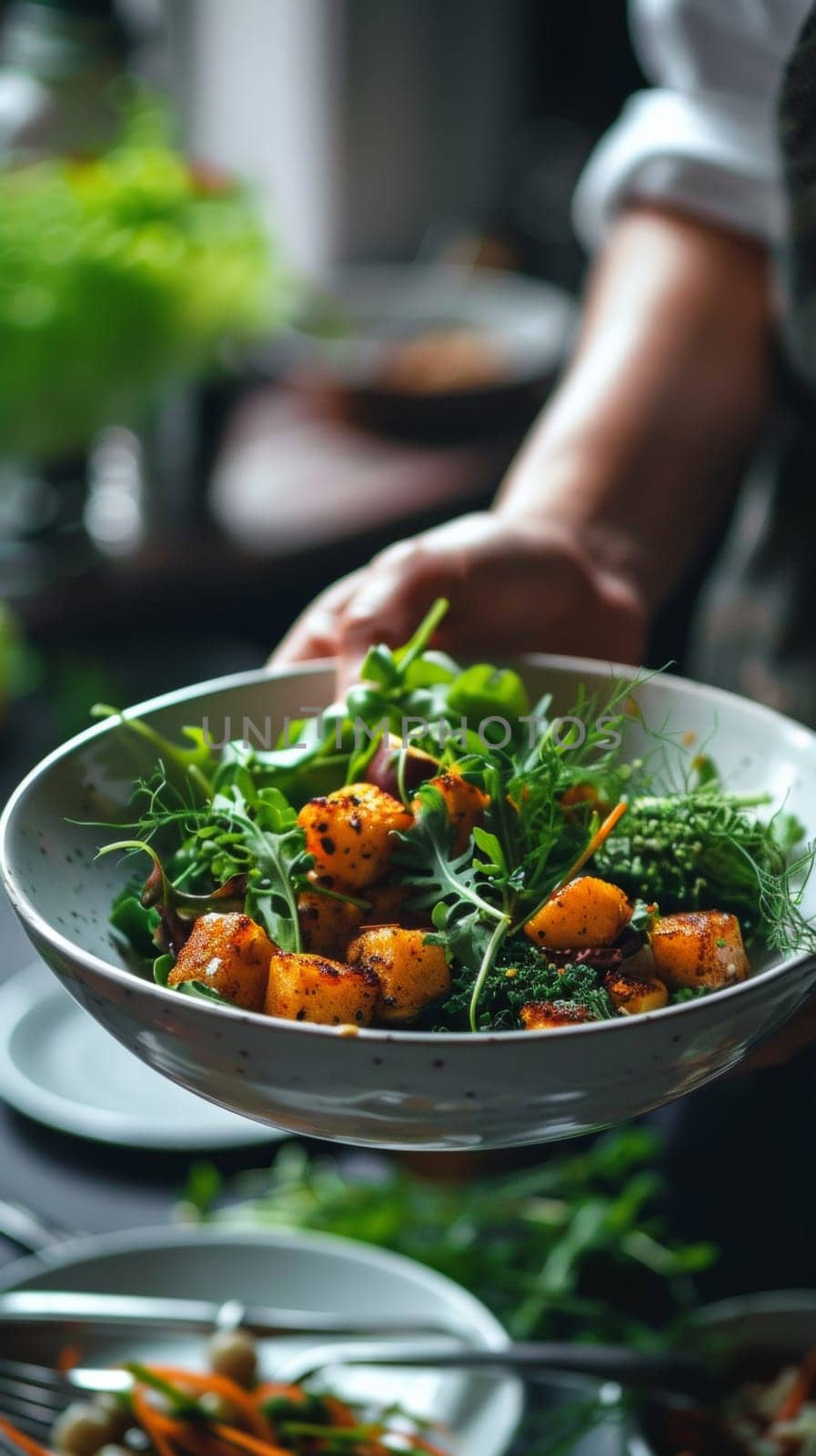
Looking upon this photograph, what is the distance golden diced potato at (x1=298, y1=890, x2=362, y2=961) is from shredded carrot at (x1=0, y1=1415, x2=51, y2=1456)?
46cm

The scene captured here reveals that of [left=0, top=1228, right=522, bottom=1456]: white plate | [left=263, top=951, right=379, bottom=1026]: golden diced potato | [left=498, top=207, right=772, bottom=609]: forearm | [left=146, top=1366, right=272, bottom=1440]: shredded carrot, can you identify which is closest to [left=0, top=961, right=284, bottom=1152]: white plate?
[left=0, top=1228, right=522, bottom=1456]: white plate

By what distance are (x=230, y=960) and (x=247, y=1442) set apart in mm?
490

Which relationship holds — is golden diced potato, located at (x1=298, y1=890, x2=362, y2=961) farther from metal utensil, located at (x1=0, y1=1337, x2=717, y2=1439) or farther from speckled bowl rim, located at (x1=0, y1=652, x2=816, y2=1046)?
metal utensil, located at (x1=0, y1=1337, x2=717, y2=1439)

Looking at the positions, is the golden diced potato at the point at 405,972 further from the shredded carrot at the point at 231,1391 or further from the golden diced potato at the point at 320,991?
the shredded carrot at the point at 231,1391

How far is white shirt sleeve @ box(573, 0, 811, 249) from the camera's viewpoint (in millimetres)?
1412

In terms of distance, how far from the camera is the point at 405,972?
0.70 meters

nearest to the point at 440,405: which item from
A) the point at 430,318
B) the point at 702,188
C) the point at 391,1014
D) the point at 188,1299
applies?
the point at 430,318

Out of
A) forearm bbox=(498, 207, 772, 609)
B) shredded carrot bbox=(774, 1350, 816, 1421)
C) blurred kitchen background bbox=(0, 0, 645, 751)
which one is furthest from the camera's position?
blurred kitchen background bbox=(0, 0, 645, 751)

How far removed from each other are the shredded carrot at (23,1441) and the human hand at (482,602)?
556 millimetres

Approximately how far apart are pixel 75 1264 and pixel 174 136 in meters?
3.08

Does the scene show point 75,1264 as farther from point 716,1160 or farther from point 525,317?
point 525,317

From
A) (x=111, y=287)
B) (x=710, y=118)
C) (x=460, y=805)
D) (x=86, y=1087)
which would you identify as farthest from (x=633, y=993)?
(x=111, y=287)

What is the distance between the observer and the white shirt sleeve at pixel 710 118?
141 centimetres

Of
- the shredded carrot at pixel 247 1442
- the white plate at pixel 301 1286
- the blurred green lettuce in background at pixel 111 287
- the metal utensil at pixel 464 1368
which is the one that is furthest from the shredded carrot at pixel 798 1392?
the blurred green lettuce in background at pixel 111 287
